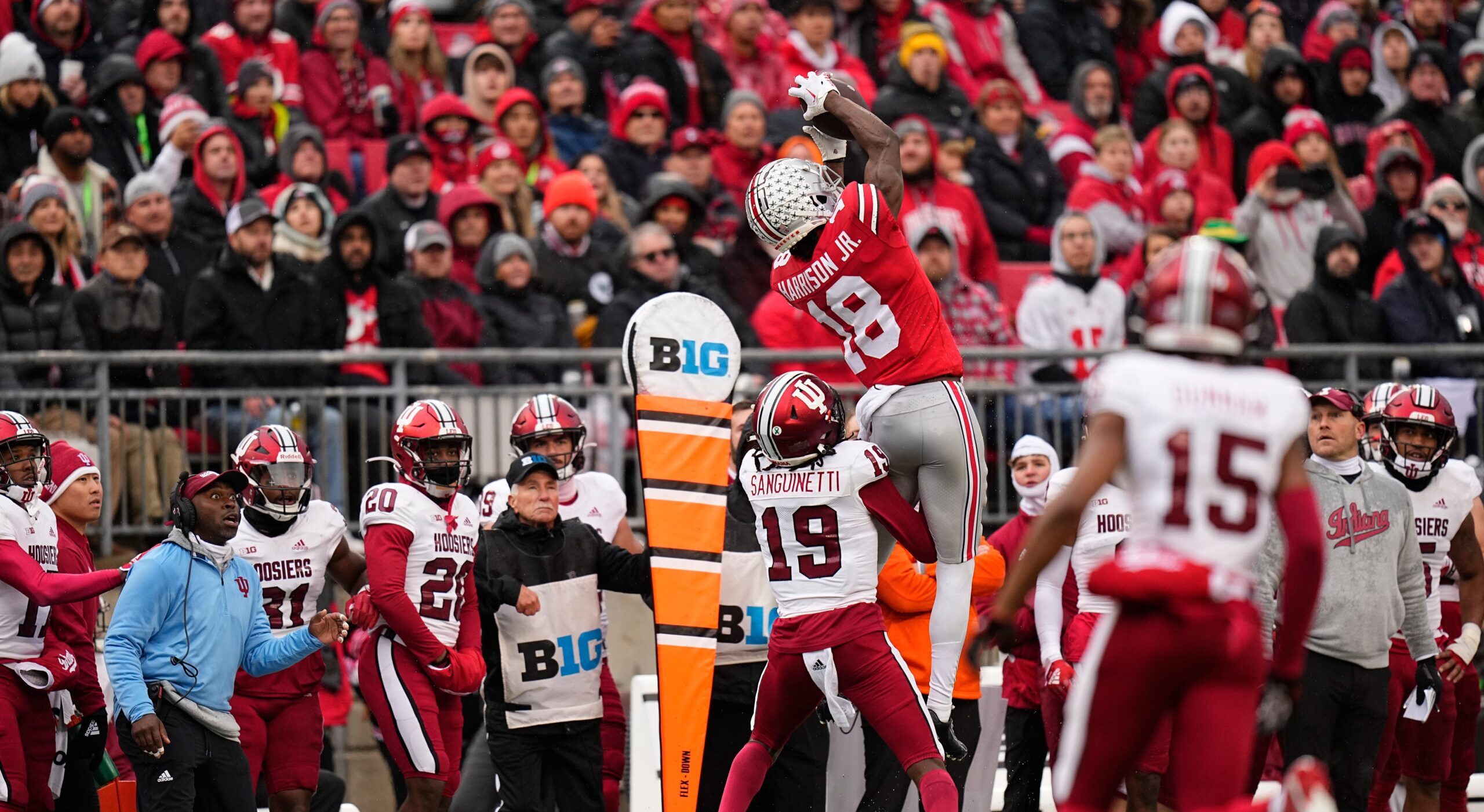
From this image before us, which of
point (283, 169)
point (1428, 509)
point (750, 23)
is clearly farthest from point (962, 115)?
point (1428, 509)

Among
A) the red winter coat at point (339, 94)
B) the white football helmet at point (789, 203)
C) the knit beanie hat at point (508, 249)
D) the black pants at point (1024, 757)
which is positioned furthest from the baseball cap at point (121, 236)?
the black pants at point (1024, 757)

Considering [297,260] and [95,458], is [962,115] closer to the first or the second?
[297,260]

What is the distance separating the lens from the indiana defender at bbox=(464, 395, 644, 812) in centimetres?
845

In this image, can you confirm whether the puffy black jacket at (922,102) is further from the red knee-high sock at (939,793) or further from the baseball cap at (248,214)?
the red knee-high sock at (939,793)

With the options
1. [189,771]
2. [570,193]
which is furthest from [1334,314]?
[189,771]

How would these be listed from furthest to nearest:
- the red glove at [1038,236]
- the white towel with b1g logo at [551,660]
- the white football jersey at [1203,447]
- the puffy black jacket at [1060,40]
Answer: the puffy black jacket at [1060,40], the red glove at [1038,236], the white towel with b1g logo at [551,660], the white football jersey at [1203,447]

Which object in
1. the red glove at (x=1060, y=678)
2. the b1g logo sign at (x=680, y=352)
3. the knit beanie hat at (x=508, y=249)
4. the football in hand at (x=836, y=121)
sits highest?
the football in hand at (x=836, y=121)

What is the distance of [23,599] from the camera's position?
786 cm

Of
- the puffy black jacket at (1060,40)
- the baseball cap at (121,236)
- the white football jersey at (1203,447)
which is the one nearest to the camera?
the white football jersey at (1203,447)

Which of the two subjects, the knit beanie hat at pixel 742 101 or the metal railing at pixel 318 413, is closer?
the metal railing at pixel 318 413

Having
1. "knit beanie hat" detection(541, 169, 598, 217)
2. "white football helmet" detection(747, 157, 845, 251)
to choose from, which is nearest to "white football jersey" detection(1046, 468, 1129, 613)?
"white football helmet" detection(747, 157, 845, 251)

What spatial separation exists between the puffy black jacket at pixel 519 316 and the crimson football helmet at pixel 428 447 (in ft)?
10.0

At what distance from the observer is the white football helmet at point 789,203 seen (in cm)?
727

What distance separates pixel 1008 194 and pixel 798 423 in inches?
283
